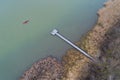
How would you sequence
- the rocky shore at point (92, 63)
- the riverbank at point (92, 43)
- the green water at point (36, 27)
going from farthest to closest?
the green water at point (36, 27), the riverbank at point (92, 43), the rocky shore at point (92, 63)

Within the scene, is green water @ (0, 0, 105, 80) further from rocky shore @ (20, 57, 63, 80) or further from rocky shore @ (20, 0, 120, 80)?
rocky shore @ (20, 0, 120, 80)

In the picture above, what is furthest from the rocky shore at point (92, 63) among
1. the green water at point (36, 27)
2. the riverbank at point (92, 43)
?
the green water at point (36, 27)

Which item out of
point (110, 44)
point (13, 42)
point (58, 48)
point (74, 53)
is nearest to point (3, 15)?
point (13, 42)

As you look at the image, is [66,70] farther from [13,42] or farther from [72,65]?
[13,42]

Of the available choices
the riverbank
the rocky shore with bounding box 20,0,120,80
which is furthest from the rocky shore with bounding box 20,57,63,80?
the riverbank

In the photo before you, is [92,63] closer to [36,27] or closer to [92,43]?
[92,43]

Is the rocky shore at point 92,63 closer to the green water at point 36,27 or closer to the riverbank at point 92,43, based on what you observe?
the riverbank at point 92,43
